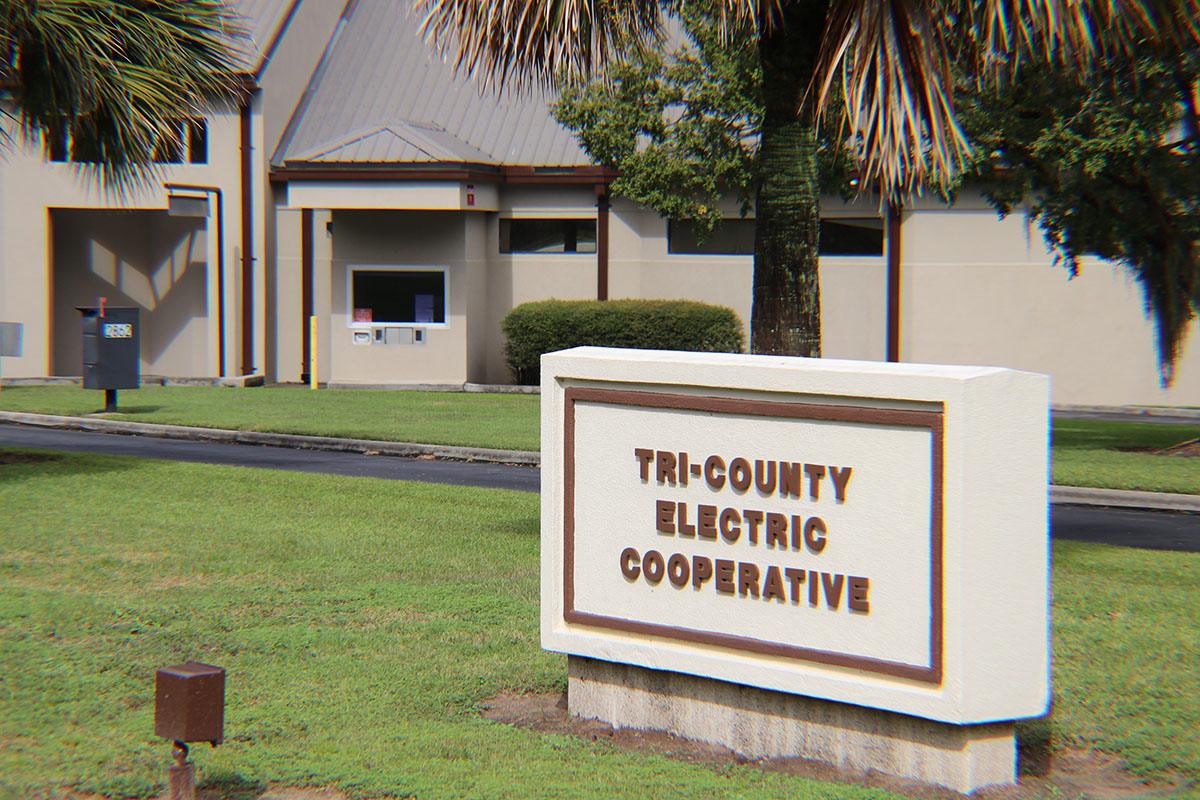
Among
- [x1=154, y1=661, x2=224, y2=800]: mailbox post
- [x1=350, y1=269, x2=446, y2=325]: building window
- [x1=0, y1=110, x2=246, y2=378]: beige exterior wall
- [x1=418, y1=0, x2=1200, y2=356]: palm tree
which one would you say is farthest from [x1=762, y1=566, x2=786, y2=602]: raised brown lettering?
[x1=0, y1=110, x2=246, y2=378]: beige exterior wall

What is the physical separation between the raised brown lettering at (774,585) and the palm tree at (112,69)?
9.25m

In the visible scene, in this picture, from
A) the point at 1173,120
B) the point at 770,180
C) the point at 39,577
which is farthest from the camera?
the point at 1173,120

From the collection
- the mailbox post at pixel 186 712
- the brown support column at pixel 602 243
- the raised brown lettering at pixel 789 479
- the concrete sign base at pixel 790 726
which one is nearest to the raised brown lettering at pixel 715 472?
the raised brown lettering at pixel 789 479

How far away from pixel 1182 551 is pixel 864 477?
6011 mm

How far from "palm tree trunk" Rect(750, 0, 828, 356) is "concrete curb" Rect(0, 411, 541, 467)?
5604 millimetres

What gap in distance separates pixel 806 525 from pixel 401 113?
74.7 ft

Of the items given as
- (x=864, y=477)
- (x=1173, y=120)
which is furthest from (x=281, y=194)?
(x=864, y=477)

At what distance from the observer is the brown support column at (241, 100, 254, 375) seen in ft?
79.7

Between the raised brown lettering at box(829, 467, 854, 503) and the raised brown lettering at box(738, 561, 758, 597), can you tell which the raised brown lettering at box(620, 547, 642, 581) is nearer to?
the raised brown lettering at box(738, 561, 758, 597)

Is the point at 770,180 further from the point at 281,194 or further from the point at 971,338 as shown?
the point at 281,194

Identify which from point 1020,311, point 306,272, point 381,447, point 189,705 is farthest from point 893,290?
point 189,705

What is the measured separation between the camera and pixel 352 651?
5.98 metres

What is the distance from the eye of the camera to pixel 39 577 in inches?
286

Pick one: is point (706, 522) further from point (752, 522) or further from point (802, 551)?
point (802, 551)
